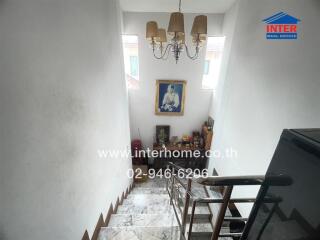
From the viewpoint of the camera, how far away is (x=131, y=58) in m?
4.22

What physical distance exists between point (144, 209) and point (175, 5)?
157 inches

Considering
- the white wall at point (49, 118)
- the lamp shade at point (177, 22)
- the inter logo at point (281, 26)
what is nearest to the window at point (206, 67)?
the inter logo at point (281, 26)

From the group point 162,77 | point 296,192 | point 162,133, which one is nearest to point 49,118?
point 296,192

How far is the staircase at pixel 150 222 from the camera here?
1774 mm

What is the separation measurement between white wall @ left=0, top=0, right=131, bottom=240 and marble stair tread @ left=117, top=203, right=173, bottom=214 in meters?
1.14

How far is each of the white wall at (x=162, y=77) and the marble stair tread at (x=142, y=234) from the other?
3.17 metres

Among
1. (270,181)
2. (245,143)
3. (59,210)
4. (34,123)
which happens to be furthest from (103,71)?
(245,143)

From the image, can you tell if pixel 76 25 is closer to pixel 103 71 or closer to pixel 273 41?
pixel 103 71

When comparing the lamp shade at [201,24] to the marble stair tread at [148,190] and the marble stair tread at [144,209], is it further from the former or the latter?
the marble stair tread at [148,190]

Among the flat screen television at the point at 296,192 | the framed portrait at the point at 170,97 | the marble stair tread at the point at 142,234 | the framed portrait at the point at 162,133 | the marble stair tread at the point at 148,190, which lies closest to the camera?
the flat screen television at the point at 296,192

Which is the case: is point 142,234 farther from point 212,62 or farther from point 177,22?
point 212,62

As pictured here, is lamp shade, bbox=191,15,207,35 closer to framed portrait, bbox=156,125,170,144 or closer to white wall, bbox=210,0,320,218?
white wall, bbox=210,0,320,218

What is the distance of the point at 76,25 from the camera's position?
1.39 metres

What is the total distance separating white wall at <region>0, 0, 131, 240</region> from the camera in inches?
30.3
